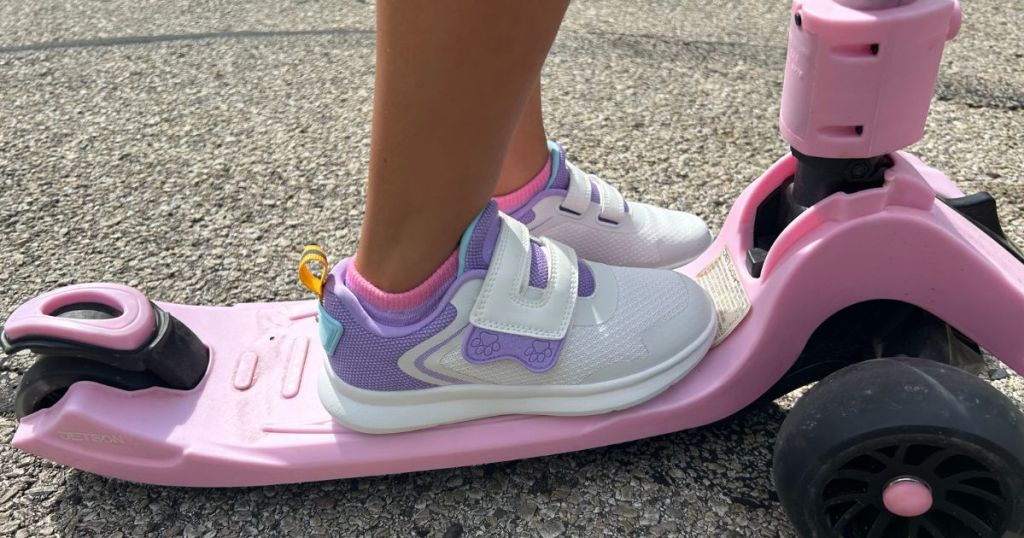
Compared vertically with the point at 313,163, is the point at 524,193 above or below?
above

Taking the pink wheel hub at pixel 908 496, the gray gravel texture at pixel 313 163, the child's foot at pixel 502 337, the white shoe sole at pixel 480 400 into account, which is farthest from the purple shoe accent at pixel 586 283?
the pink wheel hub at pixel 908 496

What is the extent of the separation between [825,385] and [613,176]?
987mm

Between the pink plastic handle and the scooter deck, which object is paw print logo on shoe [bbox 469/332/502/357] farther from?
the pink plastic handle

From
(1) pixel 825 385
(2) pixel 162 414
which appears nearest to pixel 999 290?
(1) pixel 825 385

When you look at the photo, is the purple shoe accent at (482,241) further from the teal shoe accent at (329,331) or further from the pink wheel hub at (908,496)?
the pink wheel hub at (908,496)

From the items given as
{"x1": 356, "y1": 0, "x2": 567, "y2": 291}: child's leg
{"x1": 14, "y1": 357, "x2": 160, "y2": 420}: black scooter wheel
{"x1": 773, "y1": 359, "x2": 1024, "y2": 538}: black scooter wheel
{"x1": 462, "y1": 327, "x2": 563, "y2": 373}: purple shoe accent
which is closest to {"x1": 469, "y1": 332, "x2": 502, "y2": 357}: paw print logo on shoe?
{"x1": 462, "y1": 327, "x2": 563, "y2": 373}: purple shoe accent

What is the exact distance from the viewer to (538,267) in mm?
1077

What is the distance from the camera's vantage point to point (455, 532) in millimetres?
1072

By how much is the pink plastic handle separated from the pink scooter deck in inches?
2.8

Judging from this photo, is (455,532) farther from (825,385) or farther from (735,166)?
(735,166)

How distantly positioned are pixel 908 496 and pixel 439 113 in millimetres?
630

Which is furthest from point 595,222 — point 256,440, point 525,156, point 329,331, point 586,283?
point 256,440

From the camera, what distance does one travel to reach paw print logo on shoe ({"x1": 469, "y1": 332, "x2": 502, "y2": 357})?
1.04 m

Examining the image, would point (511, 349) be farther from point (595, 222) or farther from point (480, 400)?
point (595, 222)
